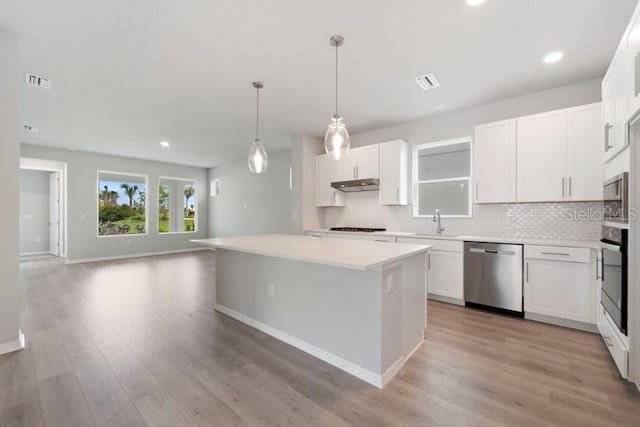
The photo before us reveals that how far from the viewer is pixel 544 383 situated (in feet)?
6.31

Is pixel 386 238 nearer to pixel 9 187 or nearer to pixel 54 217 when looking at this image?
pixel 9 187

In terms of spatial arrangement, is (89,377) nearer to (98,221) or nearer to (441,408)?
(441,408)

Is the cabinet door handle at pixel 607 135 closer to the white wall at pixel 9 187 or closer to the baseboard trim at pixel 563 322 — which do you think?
the baseboard trim at pixel 563 322

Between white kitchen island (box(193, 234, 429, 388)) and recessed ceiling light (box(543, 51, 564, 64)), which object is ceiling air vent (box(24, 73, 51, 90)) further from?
recessed ceiling light (box(543, 51, 564, 64))

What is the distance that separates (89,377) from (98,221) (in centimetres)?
648

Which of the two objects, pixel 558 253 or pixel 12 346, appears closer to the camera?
pixel 12 346

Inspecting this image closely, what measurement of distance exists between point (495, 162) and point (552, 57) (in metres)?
1.19

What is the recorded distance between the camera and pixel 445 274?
3.60m

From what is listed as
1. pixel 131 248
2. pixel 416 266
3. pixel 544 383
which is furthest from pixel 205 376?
pixel 131 248

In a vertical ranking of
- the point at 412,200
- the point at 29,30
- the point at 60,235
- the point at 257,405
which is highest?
the point at 29,30

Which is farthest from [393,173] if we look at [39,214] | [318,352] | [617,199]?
[39,214]

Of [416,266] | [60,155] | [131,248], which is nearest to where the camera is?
[416,266]

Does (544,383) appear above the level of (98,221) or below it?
below

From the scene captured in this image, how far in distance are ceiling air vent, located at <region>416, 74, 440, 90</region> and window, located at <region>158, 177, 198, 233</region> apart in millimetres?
7620
